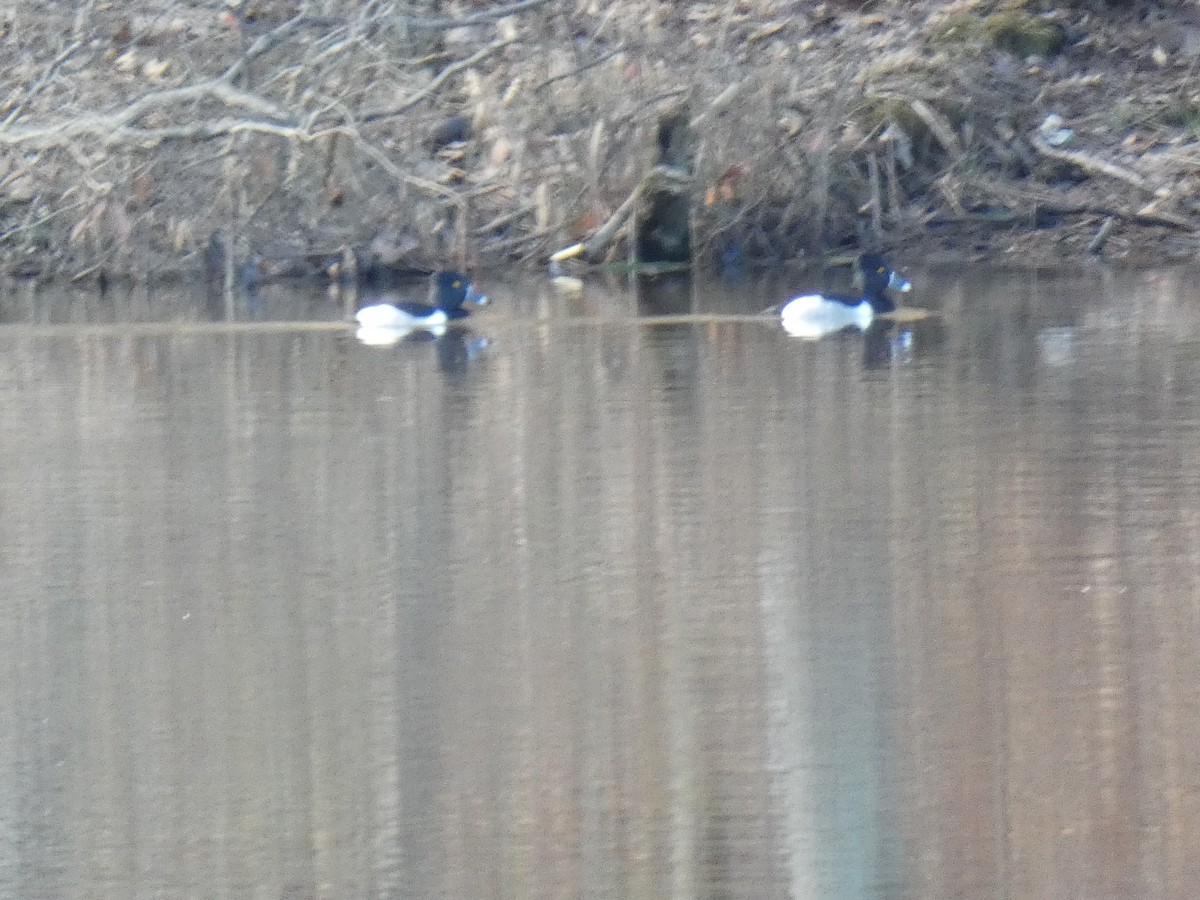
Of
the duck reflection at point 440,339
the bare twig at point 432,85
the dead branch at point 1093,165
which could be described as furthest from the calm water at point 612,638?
the dead branch at point 1093,165

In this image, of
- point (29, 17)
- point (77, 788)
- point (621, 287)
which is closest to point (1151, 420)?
point (77, 788)

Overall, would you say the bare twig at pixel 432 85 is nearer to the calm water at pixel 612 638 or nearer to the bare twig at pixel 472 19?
the bare twig at pixel 472 19

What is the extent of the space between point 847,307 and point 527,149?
4489mm

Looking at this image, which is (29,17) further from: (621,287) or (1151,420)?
(1151,420)

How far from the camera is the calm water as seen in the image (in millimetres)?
5793

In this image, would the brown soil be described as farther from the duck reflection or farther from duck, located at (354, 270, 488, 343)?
the duck reflection

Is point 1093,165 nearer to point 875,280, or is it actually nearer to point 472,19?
point 875,280

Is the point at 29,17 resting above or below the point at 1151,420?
above

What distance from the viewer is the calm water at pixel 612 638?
5.79 metres

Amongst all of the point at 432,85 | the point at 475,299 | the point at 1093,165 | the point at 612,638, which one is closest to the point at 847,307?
the point at 475,299

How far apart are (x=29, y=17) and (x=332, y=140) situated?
12.9ft

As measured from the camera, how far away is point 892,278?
16.3 meters

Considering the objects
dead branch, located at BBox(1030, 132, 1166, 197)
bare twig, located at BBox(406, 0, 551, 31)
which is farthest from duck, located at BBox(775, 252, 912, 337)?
bare twig, located at BBox(406, 0, 551, 31)

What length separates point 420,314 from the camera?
15.8 metres
